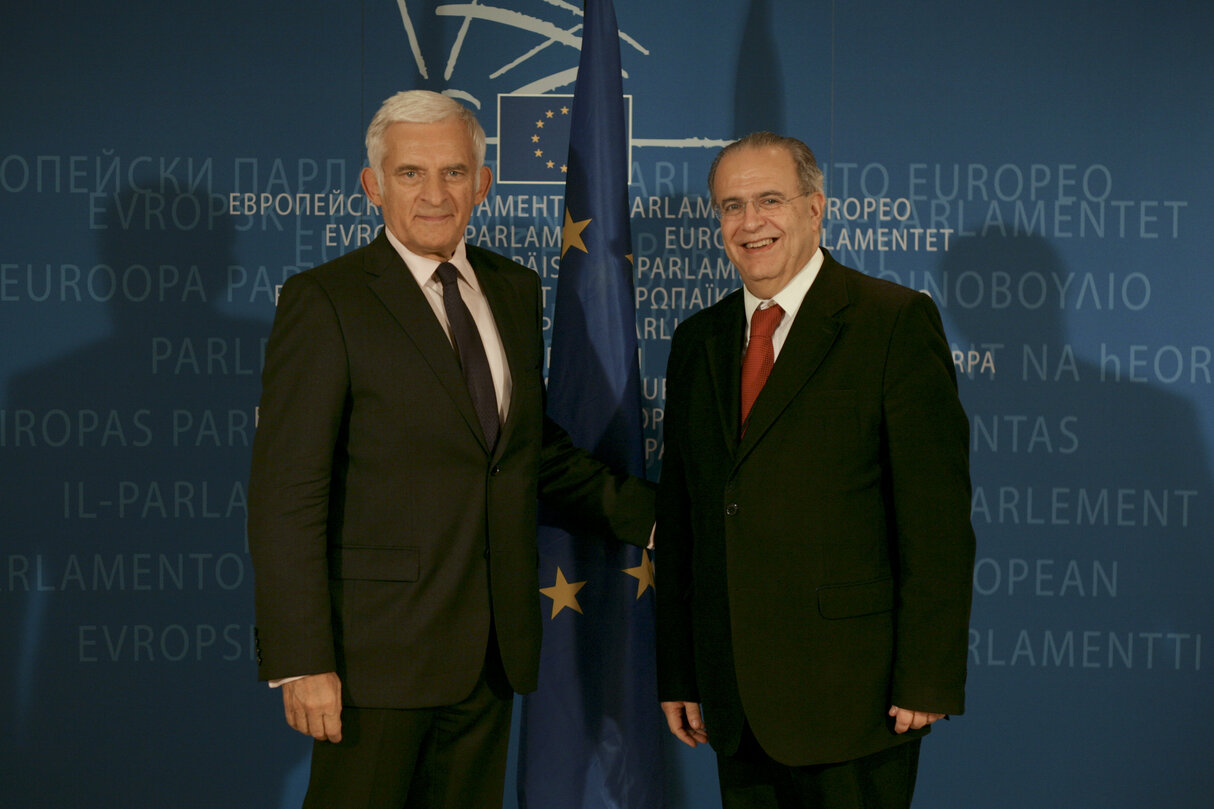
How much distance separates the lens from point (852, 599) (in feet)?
5.85

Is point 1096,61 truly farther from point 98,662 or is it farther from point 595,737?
point 98,662

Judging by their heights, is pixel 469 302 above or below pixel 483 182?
below

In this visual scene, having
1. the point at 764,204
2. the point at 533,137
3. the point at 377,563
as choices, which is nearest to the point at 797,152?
the point at 764,204

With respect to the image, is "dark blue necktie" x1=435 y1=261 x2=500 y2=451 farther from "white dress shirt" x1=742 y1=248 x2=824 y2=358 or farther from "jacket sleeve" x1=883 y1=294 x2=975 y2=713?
"jacket sleeve" x1=883 y1=294 x2=975 y2=713

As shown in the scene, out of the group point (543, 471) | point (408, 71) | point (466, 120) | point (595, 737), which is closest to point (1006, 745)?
point (595, 737)

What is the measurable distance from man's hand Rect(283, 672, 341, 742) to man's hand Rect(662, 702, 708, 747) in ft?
2.20

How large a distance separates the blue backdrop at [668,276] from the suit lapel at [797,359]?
133cm

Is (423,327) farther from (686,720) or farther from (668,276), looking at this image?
(668,276)

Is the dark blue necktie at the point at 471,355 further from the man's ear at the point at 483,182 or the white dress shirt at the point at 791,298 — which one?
the white dress shirt at the point at 791,298

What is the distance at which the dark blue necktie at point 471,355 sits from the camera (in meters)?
1.91

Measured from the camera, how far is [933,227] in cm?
313

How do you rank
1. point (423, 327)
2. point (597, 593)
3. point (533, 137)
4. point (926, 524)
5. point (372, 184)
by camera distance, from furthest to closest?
point (533, 137) → point (597, 593) → point (372, 184) → point (423, 327) → point (926, 524)

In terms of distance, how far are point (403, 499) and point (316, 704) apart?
1.30 ft

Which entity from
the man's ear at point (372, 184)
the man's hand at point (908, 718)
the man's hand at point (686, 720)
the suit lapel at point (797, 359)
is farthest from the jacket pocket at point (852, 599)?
the man's ear at point (372, 184)
